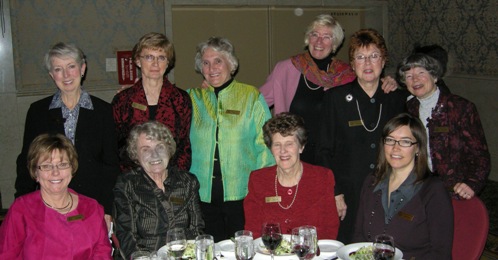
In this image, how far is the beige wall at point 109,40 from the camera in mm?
5746

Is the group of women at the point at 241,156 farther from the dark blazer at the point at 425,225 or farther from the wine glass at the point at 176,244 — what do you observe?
the wine glass at the point at 176,244

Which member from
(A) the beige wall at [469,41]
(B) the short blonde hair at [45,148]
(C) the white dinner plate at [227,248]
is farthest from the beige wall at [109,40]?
(C) the white dinner plate at [227,248]

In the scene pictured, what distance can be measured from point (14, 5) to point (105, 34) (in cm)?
101

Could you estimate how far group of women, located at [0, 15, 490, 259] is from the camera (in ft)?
8.93

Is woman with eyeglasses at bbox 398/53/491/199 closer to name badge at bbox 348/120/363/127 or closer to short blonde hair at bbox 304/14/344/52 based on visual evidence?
name badge at bbox 348/120/363/127

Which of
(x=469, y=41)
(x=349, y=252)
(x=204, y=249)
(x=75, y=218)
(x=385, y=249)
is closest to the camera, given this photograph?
(x=385, y=249)

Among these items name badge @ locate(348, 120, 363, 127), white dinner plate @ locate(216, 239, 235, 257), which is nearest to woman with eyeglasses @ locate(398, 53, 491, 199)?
name badge @ locate(348, 120, 363, 127)

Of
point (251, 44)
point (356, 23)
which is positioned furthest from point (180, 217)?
point (356, 23)

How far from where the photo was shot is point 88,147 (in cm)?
326

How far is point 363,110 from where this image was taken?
340cm

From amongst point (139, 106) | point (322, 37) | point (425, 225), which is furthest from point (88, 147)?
point (425, 225)

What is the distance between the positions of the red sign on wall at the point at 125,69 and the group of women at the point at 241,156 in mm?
2790

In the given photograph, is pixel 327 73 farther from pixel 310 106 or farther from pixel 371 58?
pixel 371 58

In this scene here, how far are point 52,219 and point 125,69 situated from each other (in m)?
3.79
